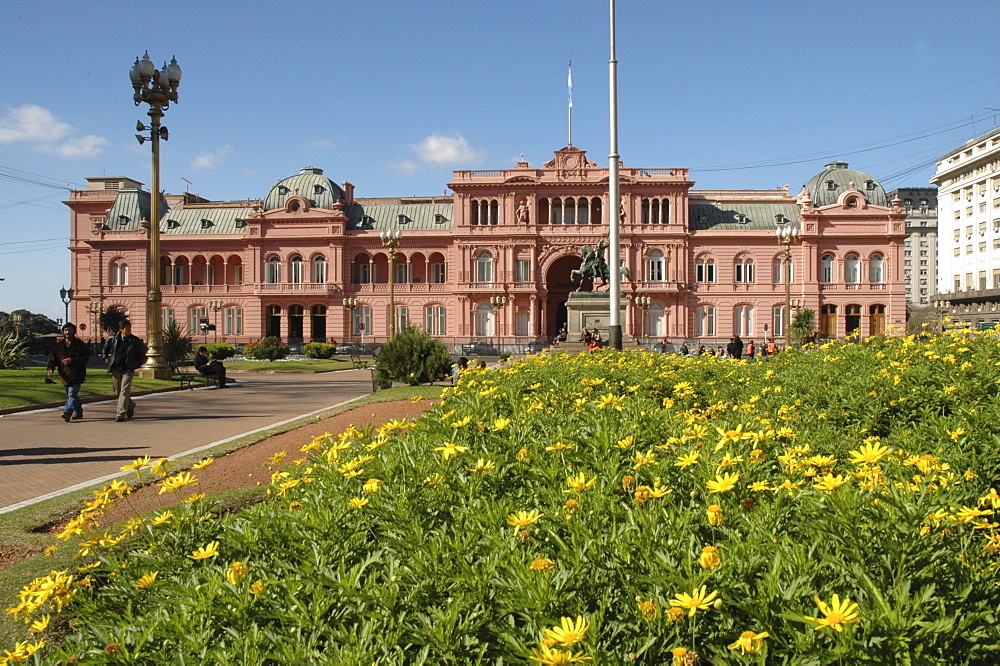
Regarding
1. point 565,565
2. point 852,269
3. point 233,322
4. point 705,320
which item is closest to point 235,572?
point 565,565

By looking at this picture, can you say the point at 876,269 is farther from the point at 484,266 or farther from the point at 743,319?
the point at 484,266

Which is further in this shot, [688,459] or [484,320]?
[484,320]

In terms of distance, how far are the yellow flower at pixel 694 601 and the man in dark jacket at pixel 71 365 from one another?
1463 centimetres

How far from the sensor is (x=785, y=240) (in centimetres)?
3828

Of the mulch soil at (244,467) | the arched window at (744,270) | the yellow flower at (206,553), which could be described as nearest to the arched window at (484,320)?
the arched window at (744,270)

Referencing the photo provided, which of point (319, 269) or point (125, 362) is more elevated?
point (319, 269)

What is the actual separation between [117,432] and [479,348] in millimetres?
42376

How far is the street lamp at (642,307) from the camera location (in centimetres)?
5606

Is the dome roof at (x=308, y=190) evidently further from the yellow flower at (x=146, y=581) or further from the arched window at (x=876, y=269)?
the yellow flower at (x=146, y=581)

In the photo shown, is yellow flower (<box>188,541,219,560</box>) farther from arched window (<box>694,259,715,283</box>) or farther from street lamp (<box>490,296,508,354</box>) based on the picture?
arched window (<box>694,259,715,283</box>)

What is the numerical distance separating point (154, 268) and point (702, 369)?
21200mm

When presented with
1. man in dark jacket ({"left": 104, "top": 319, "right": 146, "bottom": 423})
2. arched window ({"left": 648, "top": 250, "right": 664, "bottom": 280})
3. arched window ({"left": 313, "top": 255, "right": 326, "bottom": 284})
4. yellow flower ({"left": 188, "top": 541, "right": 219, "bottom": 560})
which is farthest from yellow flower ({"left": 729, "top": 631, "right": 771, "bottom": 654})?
arched window ({"left": 313, "top": 255, "right": 326, "bottom": 284})

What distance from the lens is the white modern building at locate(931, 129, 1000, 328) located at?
6750cm

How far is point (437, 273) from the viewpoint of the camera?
61719 millimetres
